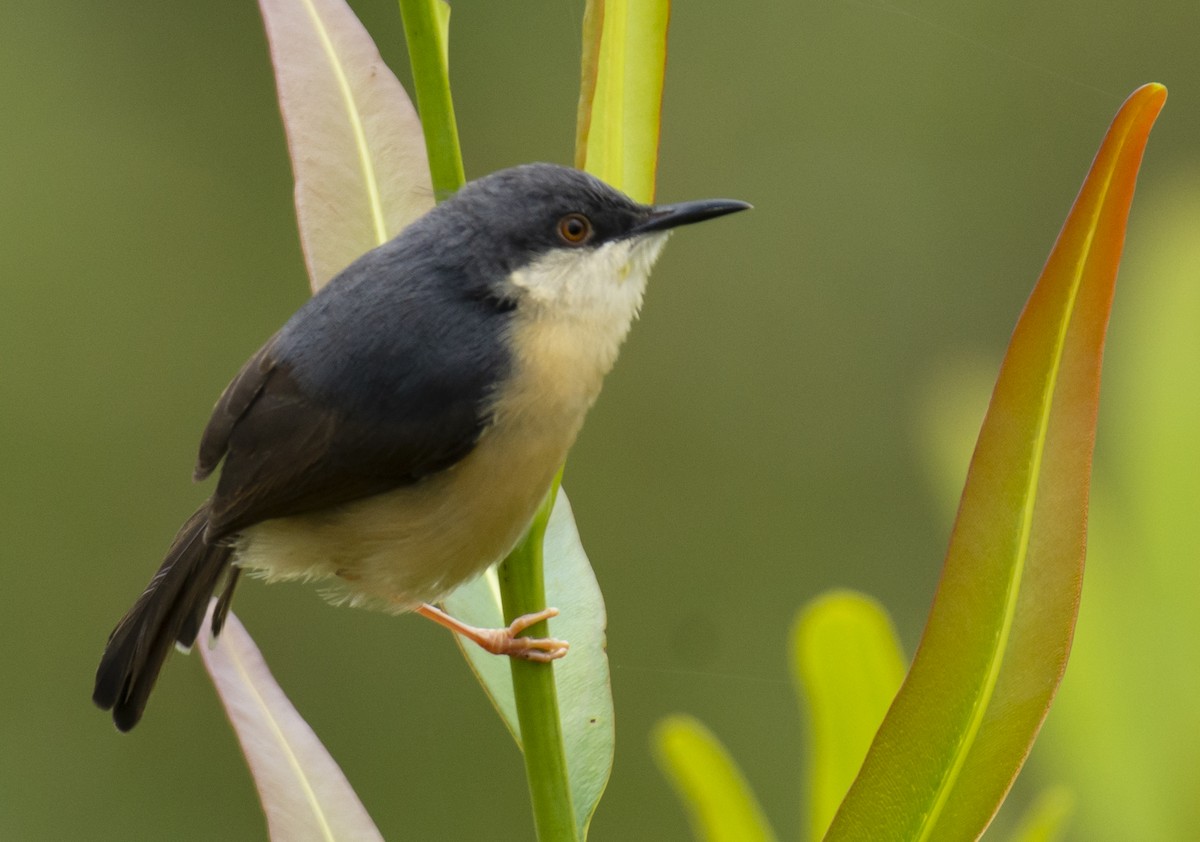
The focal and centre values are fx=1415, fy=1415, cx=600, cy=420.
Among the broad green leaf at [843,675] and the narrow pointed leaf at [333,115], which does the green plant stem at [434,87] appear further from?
the broad green leaf at [843,675]

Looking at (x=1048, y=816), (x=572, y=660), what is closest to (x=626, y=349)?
(x=572, y=660)

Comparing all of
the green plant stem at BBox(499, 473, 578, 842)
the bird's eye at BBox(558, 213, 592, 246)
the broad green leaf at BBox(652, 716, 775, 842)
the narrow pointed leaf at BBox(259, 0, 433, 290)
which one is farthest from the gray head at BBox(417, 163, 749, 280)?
the broad green leaf at BBox(652, 716, 775, 842)

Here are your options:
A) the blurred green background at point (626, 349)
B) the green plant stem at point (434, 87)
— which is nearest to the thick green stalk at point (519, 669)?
the green plant stem at point (434, 87)

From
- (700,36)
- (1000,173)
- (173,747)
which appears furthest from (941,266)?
(173,747)

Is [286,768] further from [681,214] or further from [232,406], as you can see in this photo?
[681,214]

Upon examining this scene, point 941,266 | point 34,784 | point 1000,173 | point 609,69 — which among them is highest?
point 609,69

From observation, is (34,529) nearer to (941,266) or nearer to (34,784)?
(34,784)
